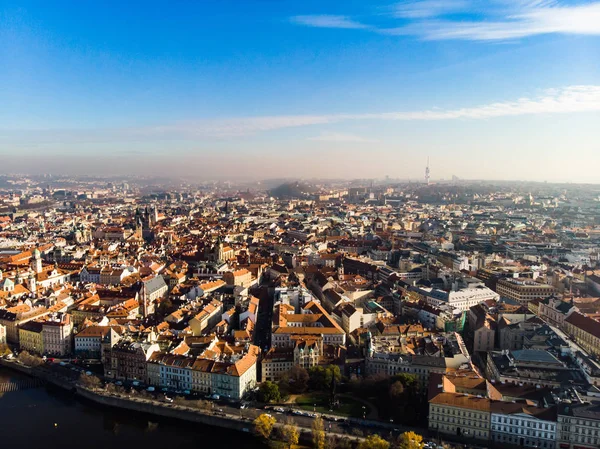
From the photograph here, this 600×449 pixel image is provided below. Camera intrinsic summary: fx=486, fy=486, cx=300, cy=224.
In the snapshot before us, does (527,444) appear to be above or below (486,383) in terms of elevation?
below

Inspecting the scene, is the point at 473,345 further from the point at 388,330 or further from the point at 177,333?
the point at 177,333

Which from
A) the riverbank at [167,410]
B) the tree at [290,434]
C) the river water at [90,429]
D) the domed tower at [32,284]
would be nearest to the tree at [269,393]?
the riverbank at [167,410]

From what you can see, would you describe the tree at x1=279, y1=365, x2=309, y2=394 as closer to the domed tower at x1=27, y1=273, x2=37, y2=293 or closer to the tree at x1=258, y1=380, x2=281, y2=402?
the tree at x1=258, y1=380, x2=281, y2=402

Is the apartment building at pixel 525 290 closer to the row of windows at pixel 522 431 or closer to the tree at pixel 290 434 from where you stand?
the row of windows at pixel 522 431

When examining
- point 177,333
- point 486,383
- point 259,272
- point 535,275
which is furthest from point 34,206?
point 486,383

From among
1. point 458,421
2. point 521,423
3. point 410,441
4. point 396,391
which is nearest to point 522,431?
point 521,423

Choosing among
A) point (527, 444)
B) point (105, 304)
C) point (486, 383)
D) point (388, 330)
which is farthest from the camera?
point (105, 304)
